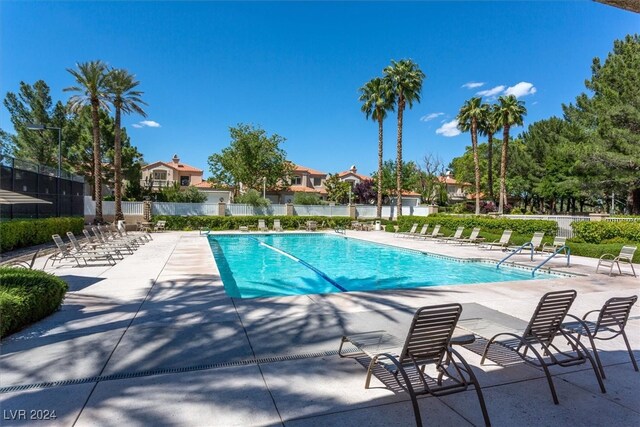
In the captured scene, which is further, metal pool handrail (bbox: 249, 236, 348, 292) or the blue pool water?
metal pool handrail (bbox: 249, 236, 348, 292)

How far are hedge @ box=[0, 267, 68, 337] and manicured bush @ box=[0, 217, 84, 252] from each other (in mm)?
8824

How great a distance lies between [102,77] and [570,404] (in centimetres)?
2942

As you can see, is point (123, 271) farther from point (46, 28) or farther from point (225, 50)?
Answer: point (225, 50)

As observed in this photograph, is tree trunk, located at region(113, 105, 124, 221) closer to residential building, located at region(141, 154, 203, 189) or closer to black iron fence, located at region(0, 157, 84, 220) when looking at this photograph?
black iron fence, located at region(0, 157, 84, 220)

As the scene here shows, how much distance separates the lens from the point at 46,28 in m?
10.6

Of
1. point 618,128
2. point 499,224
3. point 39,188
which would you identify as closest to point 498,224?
point 499,224

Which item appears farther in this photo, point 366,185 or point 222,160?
point 366,185

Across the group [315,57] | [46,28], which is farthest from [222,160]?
[46,28]

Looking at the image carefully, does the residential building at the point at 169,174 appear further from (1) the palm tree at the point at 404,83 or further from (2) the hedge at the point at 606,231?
(2) the hedge at the point at 606,231

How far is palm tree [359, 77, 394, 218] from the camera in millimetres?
33125

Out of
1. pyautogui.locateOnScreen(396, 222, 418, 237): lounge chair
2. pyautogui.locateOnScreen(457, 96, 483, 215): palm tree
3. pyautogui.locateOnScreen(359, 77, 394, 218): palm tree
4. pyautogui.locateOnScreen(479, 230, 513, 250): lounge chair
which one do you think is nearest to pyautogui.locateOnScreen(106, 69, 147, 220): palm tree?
pyautogui.locateOnScreen(359, 77, 394, 218): palm tree

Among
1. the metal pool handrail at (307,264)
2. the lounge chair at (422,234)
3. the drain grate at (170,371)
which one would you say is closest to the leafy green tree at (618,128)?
the lounge chair at (422,234)

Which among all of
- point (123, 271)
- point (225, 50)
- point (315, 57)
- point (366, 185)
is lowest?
point (123, 271)

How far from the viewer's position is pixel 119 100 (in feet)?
89.9
